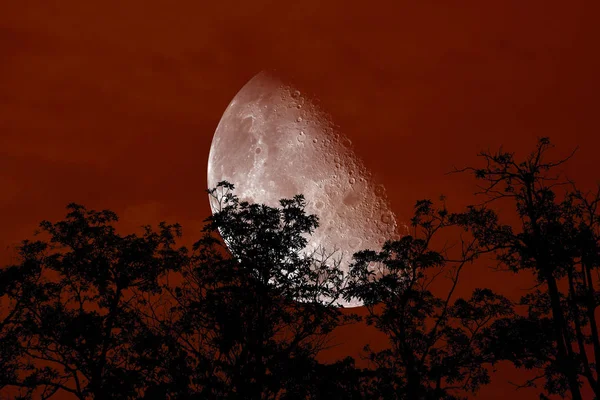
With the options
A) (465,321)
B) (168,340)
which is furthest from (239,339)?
(465,321)

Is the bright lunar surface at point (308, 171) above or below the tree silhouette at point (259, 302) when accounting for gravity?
above

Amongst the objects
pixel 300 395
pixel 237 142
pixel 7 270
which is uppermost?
pixel 237 142

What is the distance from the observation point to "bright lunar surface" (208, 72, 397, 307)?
16875 mm

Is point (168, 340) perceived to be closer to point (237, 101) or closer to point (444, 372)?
point (444, 372)

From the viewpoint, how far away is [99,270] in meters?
16.0

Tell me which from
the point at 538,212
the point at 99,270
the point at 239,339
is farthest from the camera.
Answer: the point at 99,270

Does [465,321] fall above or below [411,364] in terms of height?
above

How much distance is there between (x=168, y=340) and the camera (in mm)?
13609

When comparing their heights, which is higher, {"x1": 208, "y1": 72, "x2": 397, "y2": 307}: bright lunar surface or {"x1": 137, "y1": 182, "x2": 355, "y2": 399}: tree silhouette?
{"x1": 208, "y1": 72, "x2": 397, "y2": 307}: bright lunar surface

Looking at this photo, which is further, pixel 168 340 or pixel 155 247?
pixel 155 247

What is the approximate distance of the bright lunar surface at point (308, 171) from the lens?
16.9m

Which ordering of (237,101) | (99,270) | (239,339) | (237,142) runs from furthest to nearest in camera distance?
1. (237,101)
2. (237,142)
3. (99,270)
4. (239,339)

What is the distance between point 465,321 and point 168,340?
9480mm

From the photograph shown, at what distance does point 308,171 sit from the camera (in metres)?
17.4
